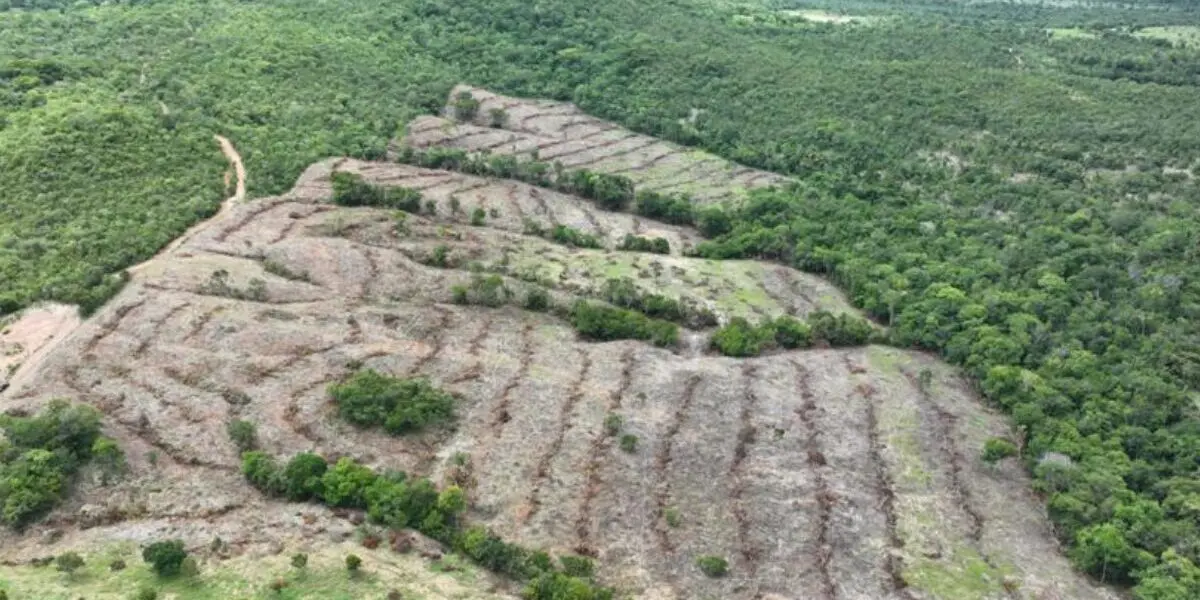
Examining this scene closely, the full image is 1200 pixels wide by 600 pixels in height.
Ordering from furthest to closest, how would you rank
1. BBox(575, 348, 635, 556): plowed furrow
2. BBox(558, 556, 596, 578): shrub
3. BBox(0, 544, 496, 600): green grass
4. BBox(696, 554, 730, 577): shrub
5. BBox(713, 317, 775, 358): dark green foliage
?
BBox(713, 317, 775, 358): dark green foliage → BBox(575, 348, 635, 556): plowed furrow → BBox(696, 554, 730, 577): shrub → BBox(558, 556, 596, 578): shrub → BBox(0, 544, 496, 600): green grass

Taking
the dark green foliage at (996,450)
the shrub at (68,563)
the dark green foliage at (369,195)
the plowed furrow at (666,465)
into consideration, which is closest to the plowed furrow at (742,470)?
the plowed furrow at (666,465)

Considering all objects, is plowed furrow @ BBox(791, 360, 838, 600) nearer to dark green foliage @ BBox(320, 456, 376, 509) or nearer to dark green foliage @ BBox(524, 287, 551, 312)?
dark green foliage @ BBox(524, 287, 551, 312)

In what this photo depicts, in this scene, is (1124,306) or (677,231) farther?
(677,231)

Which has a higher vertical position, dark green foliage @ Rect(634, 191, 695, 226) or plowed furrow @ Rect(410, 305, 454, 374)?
plowed furrow @ Rect(410, 305, 454, 374)

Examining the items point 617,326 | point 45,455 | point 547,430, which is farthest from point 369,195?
point 45,455

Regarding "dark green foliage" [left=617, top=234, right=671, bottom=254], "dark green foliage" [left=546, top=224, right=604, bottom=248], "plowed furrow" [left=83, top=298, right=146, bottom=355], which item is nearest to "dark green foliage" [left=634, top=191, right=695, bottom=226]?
"dark green foliage" [left=617, top=234, right=671, bottom=254]

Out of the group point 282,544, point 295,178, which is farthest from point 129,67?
point 282,544

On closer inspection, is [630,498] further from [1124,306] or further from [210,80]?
[210,80]
